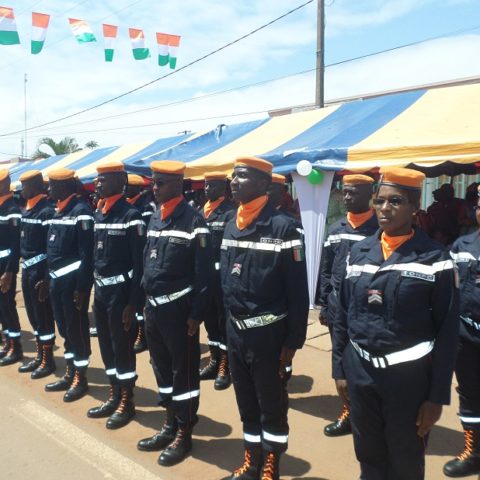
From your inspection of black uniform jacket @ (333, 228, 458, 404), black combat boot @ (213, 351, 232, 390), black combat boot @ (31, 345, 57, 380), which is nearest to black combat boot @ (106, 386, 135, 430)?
black combat boot @ (213, 351, 232, 390)

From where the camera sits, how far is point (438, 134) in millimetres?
5039

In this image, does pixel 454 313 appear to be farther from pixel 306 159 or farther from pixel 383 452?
pixel 306 159

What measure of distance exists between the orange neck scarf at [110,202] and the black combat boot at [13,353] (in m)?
2.49

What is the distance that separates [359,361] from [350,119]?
500cm

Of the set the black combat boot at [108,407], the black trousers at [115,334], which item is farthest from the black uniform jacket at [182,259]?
the black combat boot at [108,407]

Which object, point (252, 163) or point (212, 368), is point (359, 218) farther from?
point (212, 368)

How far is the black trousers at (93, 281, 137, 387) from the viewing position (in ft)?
12.3

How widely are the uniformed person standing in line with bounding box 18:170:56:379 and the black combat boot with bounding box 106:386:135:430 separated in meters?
1.41

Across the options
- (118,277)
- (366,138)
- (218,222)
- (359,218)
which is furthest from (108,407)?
(366,138)

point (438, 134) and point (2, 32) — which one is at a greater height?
point (2, 32)

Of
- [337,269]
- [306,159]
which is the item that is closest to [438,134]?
[306,159]

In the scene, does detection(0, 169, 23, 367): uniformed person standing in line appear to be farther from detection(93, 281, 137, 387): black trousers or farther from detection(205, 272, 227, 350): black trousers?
detection(205, 272, 227, 350): black trousers

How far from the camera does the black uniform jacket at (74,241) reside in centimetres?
421

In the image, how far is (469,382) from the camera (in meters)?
3.08
